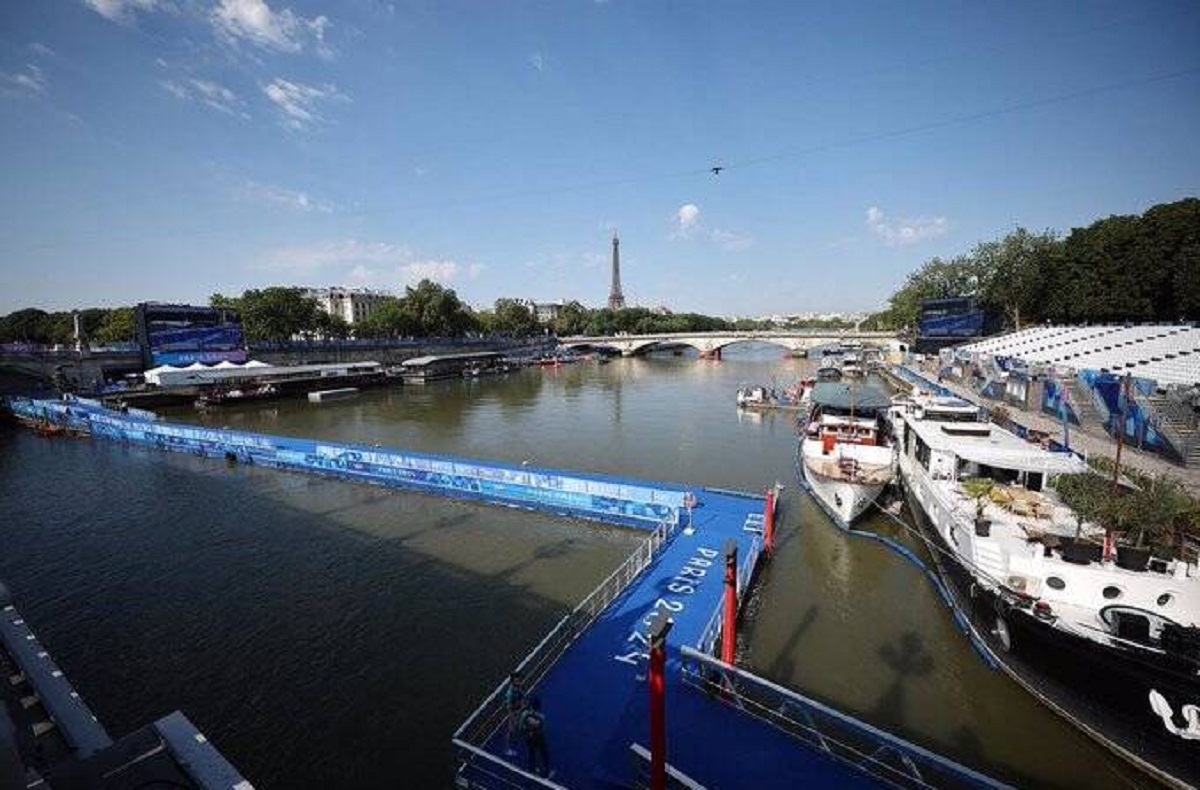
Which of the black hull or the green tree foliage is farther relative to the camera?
the green tree foliage

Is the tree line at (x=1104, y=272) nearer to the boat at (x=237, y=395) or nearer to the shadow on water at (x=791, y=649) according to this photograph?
the shadow on water at (x=791, y=649)

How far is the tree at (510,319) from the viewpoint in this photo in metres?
133

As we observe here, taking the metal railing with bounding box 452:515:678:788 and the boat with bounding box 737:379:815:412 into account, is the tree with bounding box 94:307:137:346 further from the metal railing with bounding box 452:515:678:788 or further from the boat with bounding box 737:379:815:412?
the metal railing with bounding box 452:515:678:788

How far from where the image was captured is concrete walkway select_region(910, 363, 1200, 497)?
25181 mm

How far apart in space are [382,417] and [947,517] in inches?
1921

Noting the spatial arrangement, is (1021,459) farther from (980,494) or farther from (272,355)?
(272,355)

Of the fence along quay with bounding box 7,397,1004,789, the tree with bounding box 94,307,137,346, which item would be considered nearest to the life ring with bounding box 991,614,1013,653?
the fence along quay with bounding box 7,397,1004,789

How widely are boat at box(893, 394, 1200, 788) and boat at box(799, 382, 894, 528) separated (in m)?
4.90

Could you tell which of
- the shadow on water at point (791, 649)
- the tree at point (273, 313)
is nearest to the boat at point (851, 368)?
the shadow on water at point (791, 649)

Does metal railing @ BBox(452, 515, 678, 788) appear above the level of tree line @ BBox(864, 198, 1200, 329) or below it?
below

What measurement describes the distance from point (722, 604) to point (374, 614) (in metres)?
10.3

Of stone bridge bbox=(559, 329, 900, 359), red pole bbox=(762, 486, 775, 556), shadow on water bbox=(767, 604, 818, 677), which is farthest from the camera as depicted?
stone bridge bbox=(559, 329, 900, 359)

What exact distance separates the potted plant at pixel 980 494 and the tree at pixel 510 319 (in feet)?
394

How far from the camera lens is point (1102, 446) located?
3064cm
